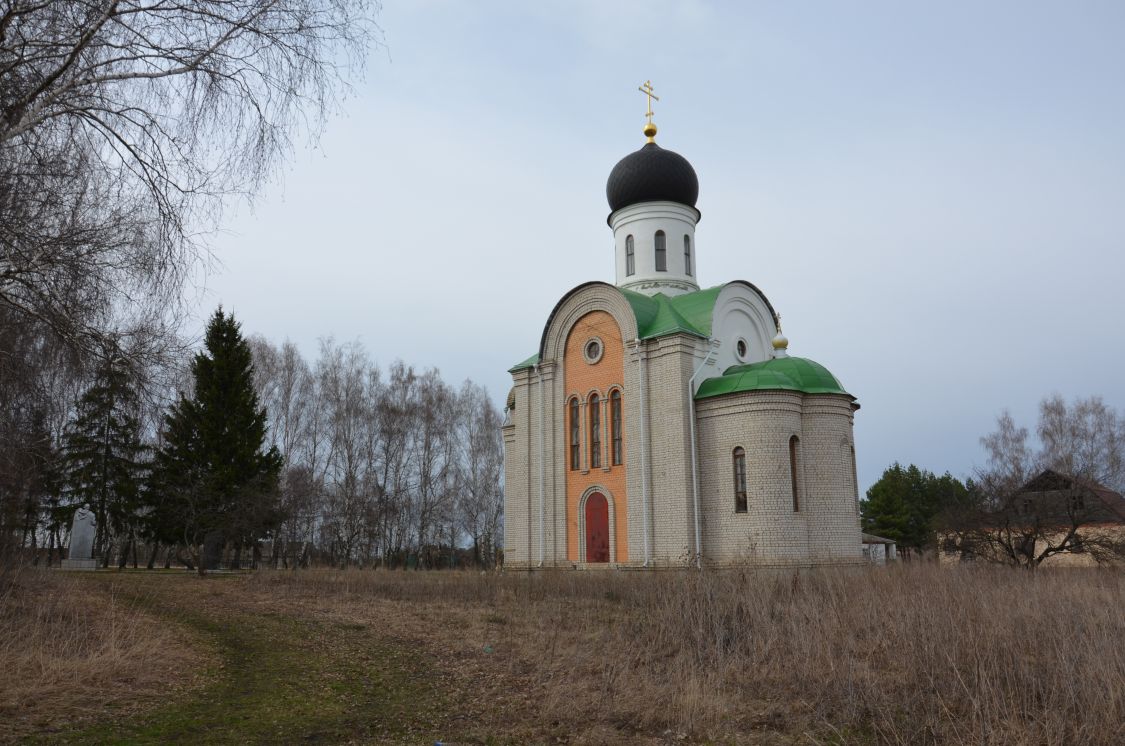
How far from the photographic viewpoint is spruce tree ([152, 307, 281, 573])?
21734mm

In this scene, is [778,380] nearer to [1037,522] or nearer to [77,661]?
[1037,522]

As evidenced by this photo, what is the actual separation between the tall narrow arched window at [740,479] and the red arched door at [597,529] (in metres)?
3.64

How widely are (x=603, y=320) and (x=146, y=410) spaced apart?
16.5m

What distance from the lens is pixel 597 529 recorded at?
21.0m

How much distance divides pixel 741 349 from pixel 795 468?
4.43 m

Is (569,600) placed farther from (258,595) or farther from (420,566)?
(420,566)

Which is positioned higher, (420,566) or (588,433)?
(588,433)

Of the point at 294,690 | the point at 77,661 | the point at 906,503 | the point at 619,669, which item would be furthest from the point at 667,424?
the point at 906,503

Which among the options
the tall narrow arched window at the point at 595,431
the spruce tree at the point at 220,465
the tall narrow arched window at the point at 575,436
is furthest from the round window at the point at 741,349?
the spruce tree at the point at 220,465

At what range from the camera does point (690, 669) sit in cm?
715

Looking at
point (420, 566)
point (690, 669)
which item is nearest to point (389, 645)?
point (690, 669)

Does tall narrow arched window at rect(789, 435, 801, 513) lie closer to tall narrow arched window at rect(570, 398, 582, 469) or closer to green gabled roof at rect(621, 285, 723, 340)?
green gabled roof at rect(621, 285, 723, 340)

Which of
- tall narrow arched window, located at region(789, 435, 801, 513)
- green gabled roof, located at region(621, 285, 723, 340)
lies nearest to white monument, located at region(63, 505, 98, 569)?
green gabled roof, located at region(621, 285, 723, 340)

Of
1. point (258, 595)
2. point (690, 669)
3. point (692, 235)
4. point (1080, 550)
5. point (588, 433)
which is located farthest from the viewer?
point (692, 235)
